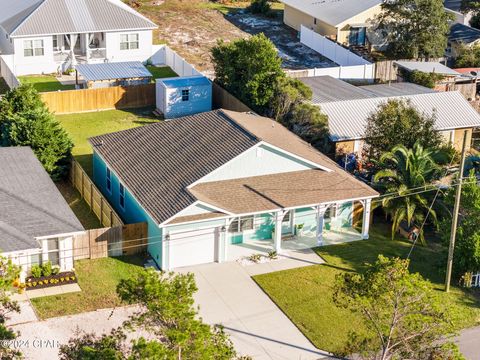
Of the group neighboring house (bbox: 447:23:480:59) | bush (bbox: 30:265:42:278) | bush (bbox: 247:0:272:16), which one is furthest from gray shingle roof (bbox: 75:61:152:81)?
bush (bbox: 247:0:272:16)

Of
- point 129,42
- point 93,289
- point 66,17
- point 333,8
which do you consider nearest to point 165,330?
point 93,289

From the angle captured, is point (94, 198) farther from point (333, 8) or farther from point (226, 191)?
point (333, 8)

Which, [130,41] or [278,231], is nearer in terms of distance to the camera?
[278,231]

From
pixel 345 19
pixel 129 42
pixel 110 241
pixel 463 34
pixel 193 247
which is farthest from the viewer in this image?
pixel 345 19

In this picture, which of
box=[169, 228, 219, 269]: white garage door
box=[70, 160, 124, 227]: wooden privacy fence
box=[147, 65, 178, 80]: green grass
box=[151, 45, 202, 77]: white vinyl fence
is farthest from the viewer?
box=[147, 65, 178, 80]: green grass

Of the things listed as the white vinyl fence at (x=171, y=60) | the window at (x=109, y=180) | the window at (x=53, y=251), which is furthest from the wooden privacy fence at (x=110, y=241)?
the white vinyl fence at (x=171, y=60)

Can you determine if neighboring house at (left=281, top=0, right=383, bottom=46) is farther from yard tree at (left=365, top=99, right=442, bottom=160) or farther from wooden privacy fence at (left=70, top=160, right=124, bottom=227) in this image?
wooden privacy fence at (left=70, top=160, right=124, bottom=227)
